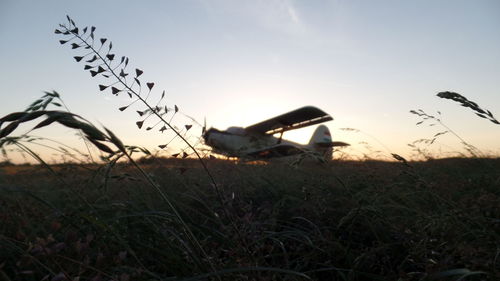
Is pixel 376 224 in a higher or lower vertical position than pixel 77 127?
lower

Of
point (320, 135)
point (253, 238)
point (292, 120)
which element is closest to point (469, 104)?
point (253, 238)

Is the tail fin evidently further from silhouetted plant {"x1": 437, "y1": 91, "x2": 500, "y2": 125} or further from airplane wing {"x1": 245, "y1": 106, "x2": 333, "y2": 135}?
silhouetted plant {"x1": 437, "y1": 91, "x2": 500, "y2": 125}

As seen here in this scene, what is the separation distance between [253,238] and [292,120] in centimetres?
1947

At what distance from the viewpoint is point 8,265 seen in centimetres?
147

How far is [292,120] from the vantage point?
2033 centimetres

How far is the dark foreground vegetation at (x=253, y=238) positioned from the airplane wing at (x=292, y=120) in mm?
15800

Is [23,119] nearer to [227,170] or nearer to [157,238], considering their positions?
[157,238]

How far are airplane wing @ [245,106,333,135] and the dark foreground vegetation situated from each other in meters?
15.8

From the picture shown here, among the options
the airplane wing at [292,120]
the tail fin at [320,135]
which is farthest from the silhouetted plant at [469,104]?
the tail fin at [320,135]

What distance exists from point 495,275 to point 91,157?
Answer: 7.63ft

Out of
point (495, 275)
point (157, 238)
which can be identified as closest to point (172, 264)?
point (157, 238)

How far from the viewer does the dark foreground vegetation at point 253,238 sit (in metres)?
0.93

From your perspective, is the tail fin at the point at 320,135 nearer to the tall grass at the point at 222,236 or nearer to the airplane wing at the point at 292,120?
the airplane wing at the point at 292,120

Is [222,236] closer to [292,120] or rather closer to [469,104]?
[469,104]
